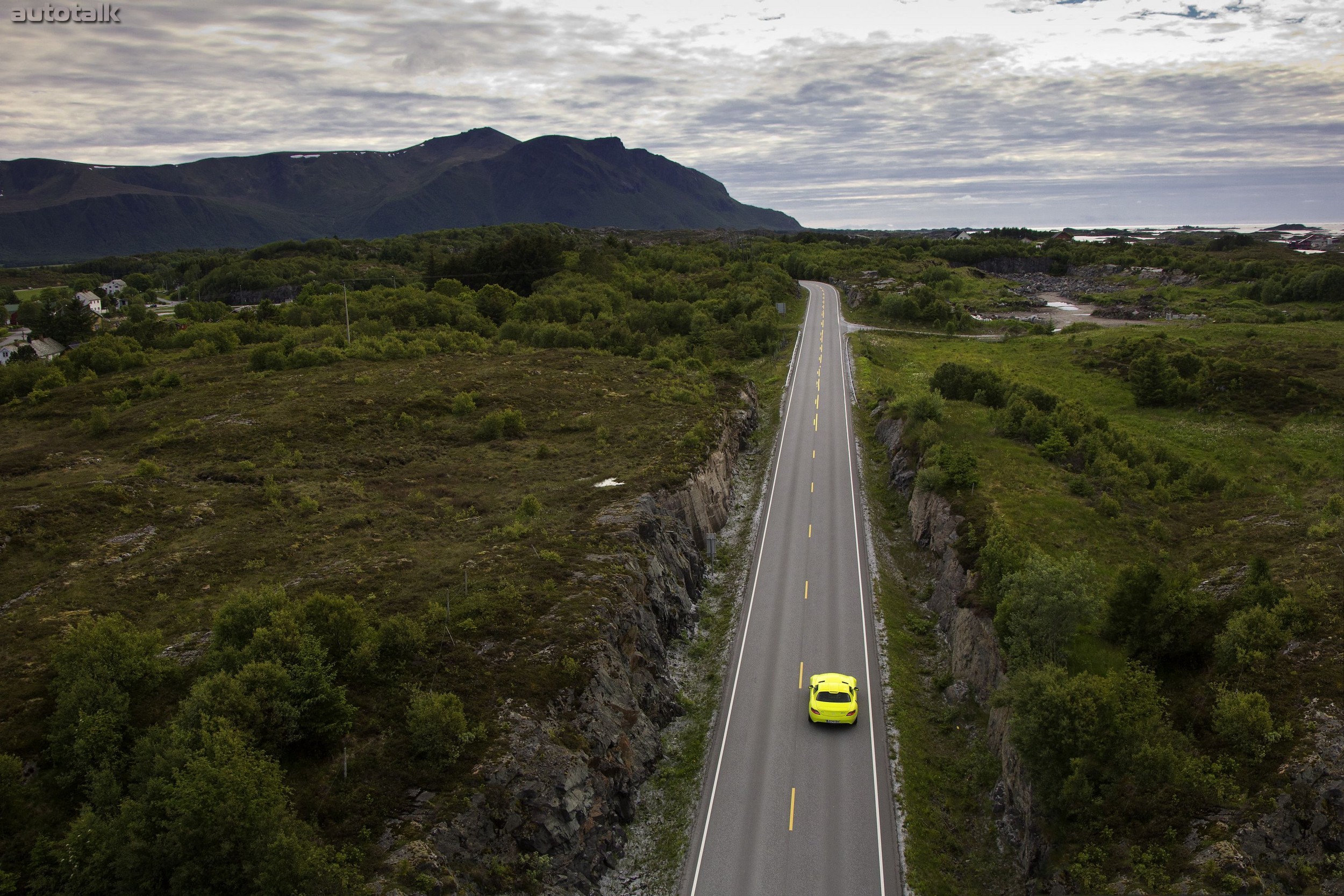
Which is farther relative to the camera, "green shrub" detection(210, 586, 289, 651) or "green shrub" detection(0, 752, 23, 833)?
"green shrub" detection(210, 586, 289, 651)

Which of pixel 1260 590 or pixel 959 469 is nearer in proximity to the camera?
pixel 1260 590

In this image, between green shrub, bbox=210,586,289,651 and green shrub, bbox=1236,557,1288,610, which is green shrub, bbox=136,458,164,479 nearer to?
green shrub, bbox=210,586,289,651

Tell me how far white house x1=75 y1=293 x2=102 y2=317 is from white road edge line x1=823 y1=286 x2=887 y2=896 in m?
139

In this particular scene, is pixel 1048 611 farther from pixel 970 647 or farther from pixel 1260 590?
pixel 1260 590

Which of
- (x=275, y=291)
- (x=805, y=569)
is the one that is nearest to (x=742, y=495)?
(x=805, y=569)

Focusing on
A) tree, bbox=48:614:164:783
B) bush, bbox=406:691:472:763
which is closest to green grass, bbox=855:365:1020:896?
bush, bbox=406:691:472:763

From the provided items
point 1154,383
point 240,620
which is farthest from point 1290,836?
point 1154,383

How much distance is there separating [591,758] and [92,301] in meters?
162

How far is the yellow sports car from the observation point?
28.6 metres

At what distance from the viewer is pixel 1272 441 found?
5453 cm

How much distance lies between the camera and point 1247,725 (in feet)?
63.8

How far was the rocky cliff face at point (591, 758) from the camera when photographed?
19.5 meters

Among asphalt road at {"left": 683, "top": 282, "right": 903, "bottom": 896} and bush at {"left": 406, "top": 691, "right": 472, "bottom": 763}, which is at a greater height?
bush at {"left": 406, "top": 691, "right": 472, "bottom": 763}

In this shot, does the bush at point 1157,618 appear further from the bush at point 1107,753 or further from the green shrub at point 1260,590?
the bush at point 1107,753
